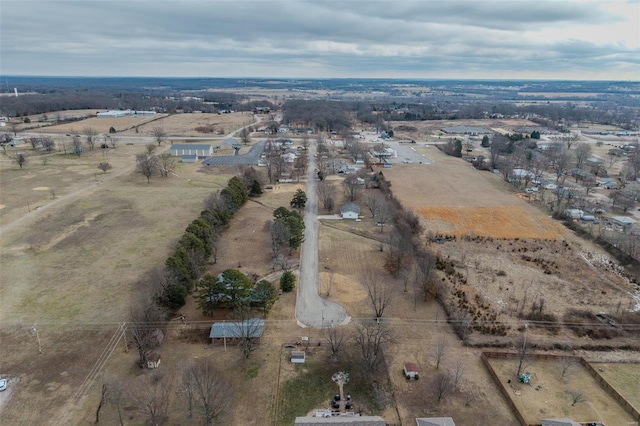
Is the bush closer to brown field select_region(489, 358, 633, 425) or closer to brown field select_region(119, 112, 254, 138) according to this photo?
brown field select_region(489, 358, 633, 425)

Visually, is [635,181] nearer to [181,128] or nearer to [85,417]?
[85,417]

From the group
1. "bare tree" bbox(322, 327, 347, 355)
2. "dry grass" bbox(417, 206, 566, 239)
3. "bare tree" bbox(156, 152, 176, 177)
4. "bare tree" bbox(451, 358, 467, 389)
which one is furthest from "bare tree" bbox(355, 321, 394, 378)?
"bare tree" bbox(156, 152, 176, 177)

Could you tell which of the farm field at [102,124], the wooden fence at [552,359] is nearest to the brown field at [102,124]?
the farm field at [102,124]

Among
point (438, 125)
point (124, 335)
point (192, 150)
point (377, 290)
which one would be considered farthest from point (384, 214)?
point (438, 125)

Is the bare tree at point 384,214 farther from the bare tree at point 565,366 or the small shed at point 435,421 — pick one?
the small shed at point 435,421

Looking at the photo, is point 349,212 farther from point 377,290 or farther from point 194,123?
point 194,123

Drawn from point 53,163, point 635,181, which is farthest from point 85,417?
point 635,181
